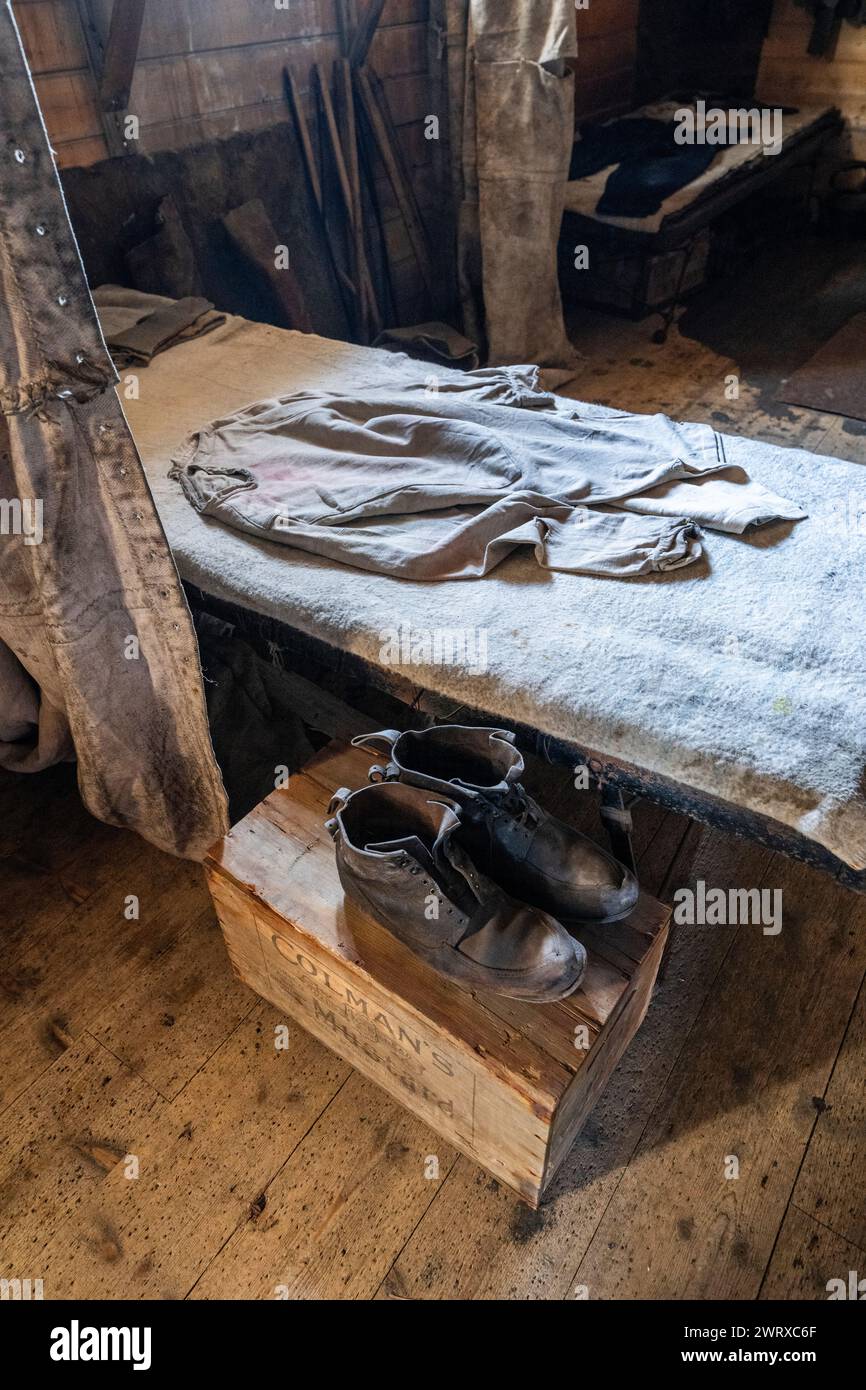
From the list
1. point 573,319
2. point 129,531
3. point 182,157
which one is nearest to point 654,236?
point 573,319

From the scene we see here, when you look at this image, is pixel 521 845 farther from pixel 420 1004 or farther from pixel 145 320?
pixel 145 320

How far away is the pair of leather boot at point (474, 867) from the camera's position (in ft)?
3.75

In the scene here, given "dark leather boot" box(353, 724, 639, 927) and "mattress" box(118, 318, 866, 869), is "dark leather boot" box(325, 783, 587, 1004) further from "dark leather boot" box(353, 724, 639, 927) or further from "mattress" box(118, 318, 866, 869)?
"mattress" box(118, 318, 866, 869)

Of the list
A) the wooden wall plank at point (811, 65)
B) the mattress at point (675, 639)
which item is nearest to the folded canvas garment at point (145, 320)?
the mattress at point (675, 639)

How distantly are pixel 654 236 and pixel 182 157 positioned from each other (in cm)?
197

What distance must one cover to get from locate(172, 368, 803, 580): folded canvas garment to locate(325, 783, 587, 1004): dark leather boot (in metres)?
0.65

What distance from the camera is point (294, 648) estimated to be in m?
1.66

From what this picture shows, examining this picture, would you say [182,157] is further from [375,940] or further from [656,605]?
[375,940]

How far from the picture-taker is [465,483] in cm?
180

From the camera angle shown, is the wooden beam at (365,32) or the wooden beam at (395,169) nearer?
the wooden beam at (365,32)

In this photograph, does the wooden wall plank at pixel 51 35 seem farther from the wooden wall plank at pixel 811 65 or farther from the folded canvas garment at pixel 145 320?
the wooden wall plank at pixel 811 65

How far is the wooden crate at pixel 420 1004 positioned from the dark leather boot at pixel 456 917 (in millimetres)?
48

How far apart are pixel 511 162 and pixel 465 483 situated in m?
2.18

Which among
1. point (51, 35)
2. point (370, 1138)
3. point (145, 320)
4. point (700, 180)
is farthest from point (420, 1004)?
point (700, 180)
